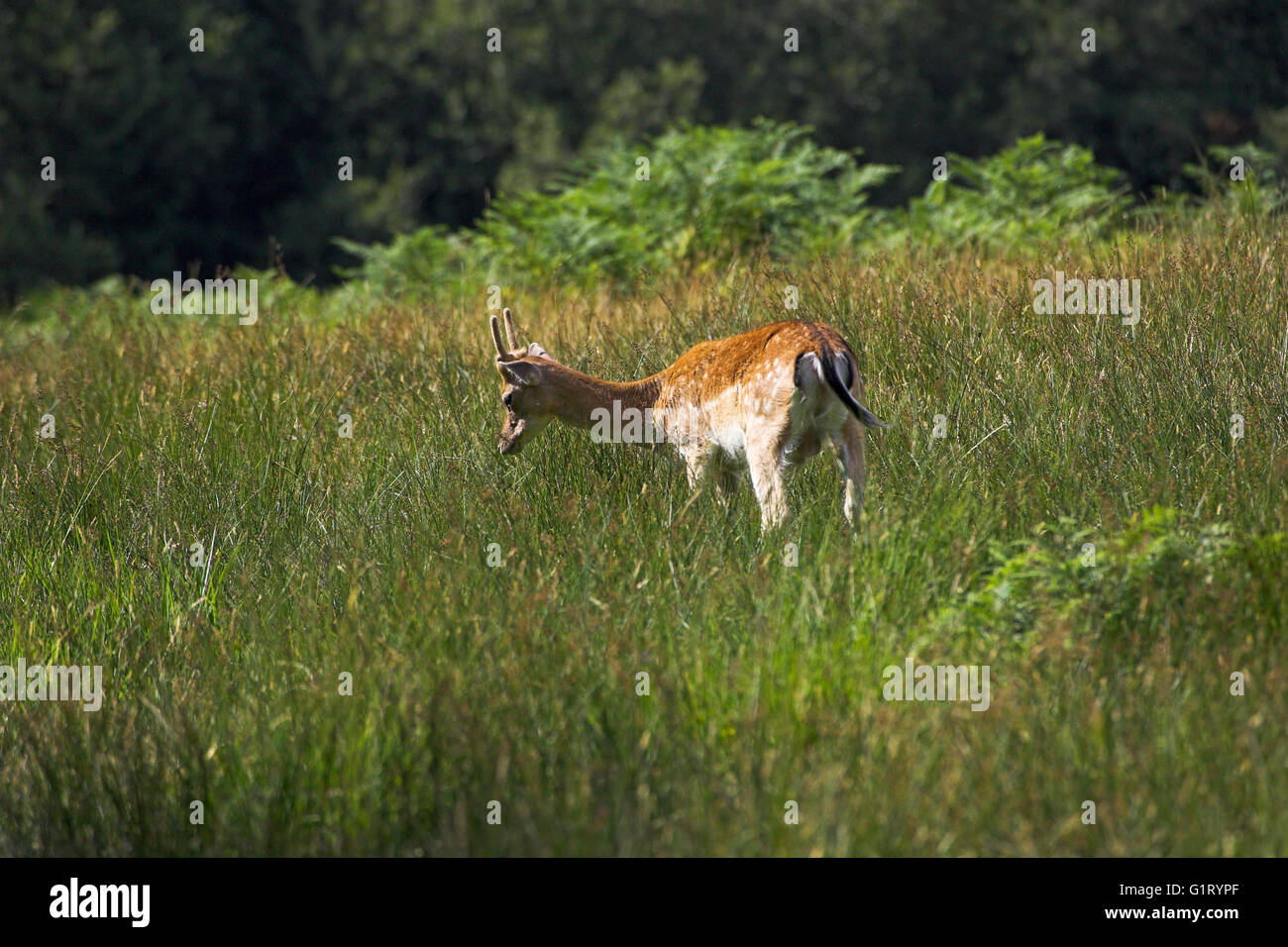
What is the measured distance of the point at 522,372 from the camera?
6.24 metres

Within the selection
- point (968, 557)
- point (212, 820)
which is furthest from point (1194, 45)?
point (212, 820)

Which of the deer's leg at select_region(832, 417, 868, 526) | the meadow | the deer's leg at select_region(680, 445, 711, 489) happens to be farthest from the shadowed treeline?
the deer's leg at select_region(832, 417, 868, 526)

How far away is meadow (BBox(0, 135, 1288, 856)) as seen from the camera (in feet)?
11.9

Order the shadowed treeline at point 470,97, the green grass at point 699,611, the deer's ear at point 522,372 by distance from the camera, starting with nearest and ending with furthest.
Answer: the green grass at point 699,611 → the deer's ear at point 522,372 → the shadowed treeline at point 470,97

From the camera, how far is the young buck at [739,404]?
531 cm

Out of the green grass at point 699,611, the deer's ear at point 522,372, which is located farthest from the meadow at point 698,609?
the deer's ear at point 522,372

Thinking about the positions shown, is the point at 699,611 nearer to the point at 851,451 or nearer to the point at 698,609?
the point at 698,609

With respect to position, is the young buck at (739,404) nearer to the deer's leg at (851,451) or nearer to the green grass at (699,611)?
the deer's leg at (851,451)

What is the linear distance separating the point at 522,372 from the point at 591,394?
1.12ft

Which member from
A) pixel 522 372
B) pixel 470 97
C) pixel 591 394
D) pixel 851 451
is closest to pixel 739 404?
pixel 851 451

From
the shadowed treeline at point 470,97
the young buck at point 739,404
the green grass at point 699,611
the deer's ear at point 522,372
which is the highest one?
the shadowed treeline at point 470,97

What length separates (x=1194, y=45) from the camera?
25.7m
